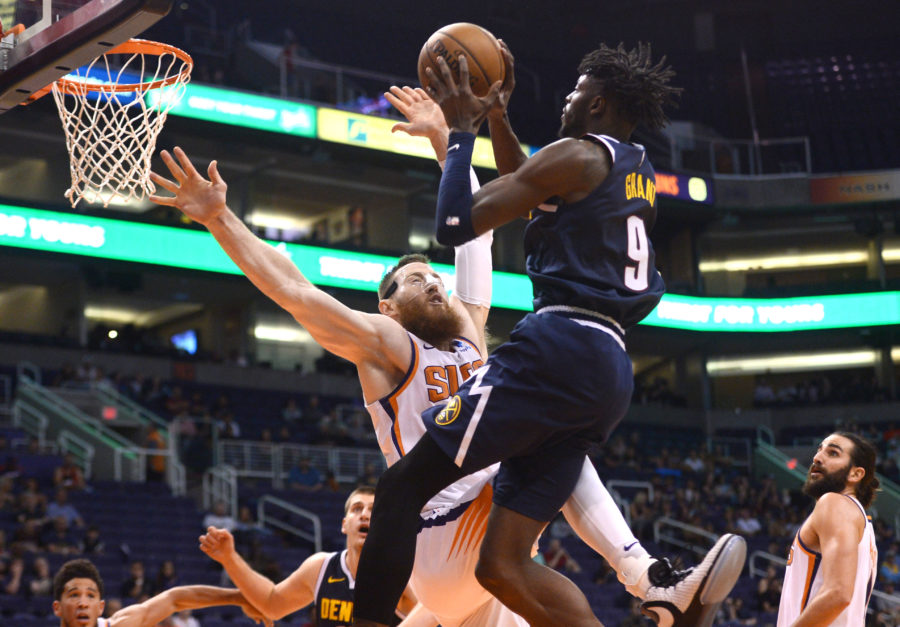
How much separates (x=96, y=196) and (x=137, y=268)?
14.5 meters

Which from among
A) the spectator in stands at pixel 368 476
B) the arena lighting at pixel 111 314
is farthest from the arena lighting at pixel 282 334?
the spectator in stands at pixel 368 476

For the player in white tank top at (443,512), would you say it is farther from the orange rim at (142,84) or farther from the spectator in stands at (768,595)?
the spectator in stands at (768,595)

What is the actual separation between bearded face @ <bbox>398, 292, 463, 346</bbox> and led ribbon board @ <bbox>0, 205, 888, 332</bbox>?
12364mm

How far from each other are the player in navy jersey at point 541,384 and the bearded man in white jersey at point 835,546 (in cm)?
144

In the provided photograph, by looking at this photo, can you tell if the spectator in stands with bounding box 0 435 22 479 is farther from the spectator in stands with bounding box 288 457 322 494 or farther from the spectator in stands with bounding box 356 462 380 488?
the spectator in stands with bounding box 356 462 380 488

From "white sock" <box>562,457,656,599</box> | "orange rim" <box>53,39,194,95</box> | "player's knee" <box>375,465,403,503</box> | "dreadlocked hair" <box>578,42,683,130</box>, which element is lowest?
"white sock" <box>562,457,656,599</box>

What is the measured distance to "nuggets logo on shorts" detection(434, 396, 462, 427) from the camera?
11.6 ft

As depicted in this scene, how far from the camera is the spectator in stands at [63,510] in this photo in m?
13.5

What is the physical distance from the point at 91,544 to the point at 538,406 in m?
10.5

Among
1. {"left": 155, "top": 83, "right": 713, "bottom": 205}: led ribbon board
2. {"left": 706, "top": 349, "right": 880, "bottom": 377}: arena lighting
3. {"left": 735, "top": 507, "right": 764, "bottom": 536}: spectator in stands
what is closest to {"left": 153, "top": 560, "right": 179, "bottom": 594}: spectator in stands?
{"left": 155, "top": 83, "right": 713, "bottom": 205}: led ribbon board

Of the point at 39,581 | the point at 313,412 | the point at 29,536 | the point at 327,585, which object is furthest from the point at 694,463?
the point at 327,585

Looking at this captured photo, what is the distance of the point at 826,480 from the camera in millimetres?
5082

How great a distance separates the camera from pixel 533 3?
98.3 feet

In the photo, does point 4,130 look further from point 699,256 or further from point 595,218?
point 595,218
